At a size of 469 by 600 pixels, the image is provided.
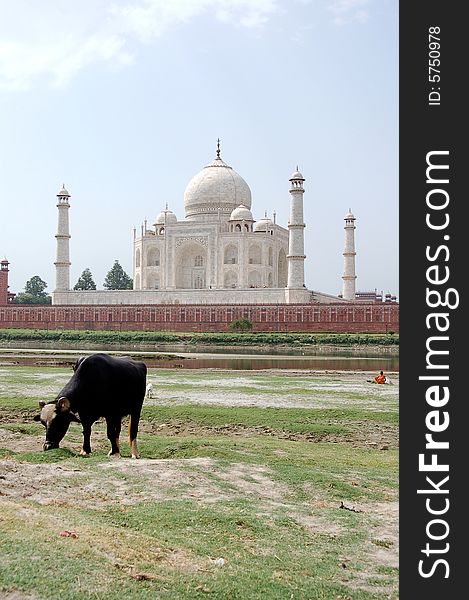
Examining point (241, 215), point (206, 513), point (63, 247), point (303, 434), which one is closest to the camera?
point (206, 513)

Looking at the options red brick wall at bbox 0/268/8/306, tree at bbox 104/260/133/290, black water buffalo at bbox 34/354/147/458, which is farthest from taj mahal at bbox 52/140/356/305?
black water buffalo at bbox 34/354/147/458

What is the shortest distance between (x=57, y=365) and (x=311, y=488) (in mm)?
16418

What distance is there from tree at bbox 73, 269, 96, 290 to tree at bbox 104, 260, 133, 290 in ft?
5.05

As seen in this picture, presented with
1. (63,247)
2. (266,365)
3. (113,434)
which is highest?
(63,247)

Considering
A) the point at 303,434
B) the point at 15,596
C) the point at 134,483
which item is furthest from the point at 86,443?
the point at 15,596

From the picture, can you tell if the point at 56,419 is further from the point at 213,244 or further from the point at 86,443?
the point at 213,244

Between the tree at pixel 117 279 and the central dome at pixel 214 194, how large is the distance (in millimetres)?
20789

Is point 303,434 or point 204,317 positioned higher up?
point 204,317

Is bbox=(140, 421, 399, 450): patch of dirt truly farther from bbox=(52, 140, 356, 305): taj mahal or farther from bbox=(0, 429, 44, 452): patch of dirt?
bbox=(52, 140, 356, 305): taj mahal

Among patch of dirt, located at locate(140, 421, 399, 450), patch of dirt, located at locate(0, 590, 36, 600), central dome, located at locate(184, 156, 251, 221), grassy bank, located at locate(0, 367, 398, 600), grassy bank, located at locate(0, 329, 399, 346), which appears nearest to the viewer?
patch of dirt, located at locate(0, 590, 36, 600)

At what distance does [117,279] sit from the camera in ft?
246

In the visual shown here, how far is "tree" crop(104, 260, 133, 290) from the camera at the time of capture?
244 ft

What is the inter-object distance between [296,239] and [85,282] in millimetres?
34757

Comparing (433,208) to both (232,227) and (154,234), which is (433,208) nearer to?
(232,227)
